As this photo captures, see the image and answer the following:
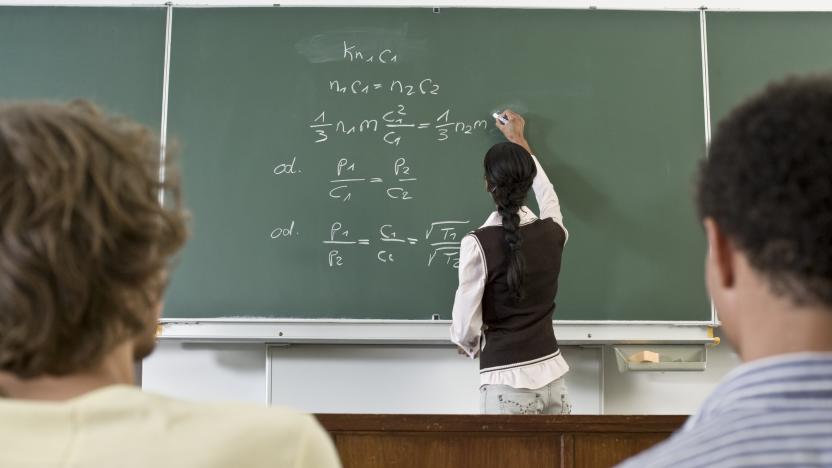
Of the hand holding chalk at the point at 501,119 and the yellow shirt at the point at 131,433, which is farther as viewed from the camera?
the hand holding chalk at the point at 501,119

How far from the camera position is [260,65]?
11.2 ft

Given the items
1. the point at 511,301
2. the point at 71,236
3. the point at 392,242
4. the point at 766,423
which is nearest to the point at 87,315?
the point at 71,236

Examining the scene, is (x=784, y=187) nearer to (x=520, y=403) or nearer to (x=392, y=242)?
(x=520, y=403)

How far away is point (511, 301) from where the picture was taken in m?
2.79

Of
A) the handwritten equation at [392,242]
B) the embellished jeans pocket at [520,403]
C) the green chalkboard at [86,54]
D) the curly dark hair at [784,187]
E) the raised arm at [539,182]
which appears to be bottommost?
the embellished jeans pocket at [520,403]

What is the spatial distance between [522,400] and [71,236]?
2.18m

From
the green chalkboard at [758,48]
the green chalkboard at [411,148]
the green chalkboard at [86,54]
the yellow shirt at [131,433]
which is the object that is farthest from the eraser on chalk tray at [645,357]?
the yellow shirt at [131,433]

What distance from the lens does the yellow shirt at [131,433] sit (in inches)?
27.9

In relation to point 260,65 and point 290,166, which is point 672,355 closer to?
point 290,166

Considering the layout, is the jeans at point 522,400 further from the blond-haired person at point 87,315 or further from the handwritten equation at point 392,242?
Answer: the blond-haired person at point 87,315

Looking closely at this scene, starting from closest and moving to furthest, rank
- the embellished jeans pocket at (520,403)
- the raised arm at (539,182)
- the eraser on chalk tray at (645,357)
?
the embellished jeans pocket at (520,403) → the raised arm at (539,182) → the eraser on chalk tray at (645,357)

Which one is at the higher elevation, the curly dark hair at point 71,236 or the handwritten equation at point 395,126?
the handwritten equation at point 395,126

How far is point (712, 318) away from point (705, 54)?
1.05 metres

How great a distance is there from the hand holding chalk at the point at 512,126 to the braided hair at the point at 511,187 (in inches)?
21.4
